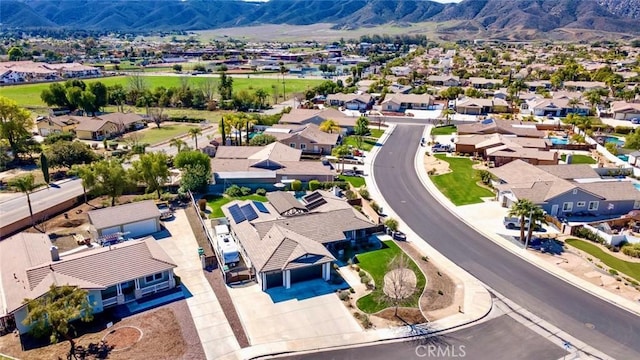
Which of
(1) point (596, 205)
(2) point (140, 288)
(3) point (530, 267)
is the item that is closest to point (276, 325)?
(2) point (140, 288)

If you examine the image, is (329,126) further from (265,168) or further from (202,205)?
(202,205)

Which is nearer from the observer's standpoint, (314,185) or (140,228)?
(140,228)

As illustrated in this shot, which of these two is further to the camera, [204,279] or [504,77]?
[504,77]

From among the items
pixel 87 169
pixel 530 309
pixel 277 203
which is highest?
pixel 87 169

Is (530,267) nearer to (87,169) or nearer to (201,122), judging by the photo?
(87,169)

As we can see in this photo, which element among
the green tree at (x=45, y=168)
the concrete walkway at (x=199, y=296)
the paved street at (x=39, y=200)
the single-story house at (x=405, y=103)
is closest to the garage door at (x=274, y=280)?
the concrete walkway at (x=199, y=296)

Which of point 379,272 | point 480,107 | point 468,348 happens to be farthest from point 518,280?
point 480,107
